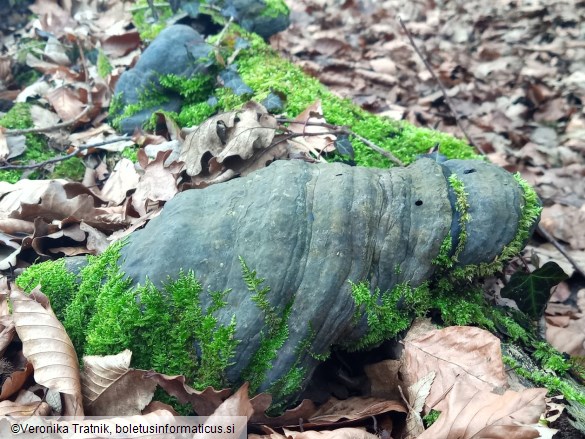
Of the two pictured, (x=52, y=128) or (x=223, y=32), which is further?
(x=223, y=32)

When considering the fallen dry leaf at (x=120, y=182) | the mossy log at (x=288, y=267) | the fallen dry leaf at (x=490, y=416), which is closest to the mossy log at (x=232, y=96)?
the fallen dry leaf at (x=120, y=182)

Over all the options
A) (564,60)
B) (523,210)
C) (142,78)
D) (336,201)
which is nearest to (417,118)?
(564,60)

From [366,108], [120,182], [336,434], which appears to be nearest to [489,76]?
[366,108]

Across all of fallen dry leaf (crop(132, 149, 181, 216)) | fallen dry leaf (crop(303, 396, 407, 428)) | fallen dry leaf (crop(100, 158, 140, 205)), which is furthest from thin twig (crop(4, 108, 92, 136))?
fallen dry leaf (crop(303, 396, 407, 428))

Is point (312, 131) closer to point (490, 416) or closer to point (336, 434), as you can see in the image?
point (336, 434)

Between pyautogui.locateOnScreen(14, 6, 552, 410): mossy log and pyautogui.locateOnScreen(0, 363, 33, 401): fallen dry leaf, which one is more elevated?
pyautogui.locateOnScreen(14, 6, 552, 410): mossy log

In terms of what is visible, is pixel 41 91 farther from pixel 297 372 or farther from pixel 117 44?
pixel 297 372

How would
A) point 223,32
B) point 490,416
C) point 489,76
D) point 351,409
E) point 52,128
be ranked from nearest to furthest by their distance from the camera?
point 490,416 → point 351,409 → point 52,128 → point 223,32 → point 489,76

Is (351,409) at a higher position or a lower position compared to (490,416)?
lower

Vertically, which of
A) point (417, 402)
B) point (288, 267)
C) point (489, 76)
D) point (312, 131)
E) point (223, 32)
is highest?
point (223, 32)

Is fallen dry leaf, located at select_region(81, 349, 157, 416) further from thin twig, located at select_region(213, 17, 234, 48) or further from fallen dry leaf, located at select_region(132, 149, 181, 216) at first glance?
thin twig, located at select_region(213, 17, 234, 48)

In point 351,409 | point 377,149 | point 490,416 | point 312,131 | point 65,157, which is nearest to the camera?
point 490,416

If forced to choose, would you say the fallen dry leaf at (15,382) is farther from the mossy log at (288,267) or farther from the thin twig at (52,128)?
the thin twig at (52,128)

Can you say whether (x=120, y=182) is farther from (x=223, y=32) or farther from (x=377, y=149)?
(x=223, y=32)
